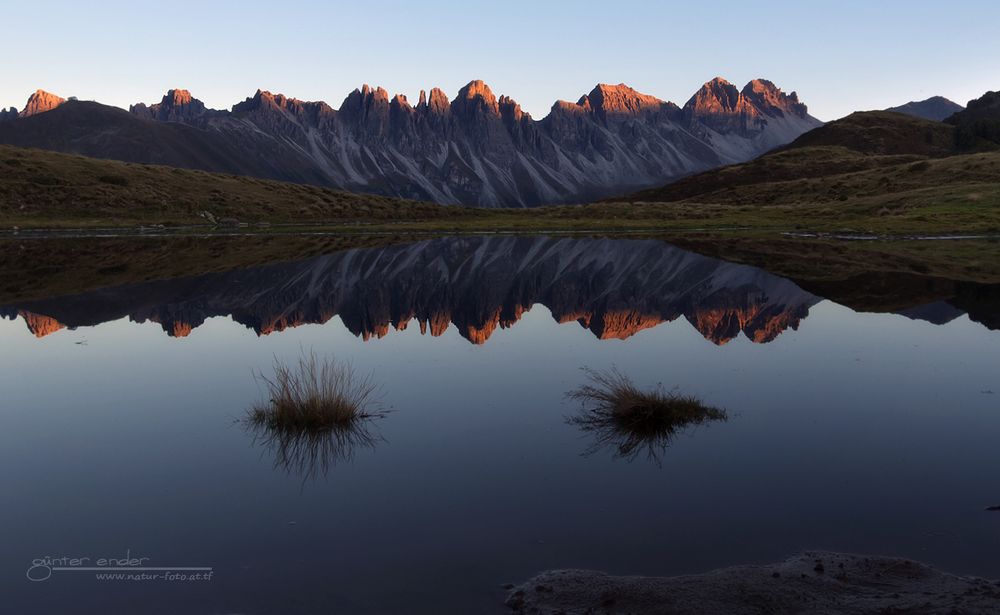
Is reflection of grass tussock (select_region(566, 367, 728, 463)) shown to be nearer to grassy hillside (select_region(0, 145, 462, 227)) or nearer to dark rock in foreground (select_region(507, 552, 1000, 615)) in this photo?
dark rock in foreground (select_region(507, 552, 1000, 615))

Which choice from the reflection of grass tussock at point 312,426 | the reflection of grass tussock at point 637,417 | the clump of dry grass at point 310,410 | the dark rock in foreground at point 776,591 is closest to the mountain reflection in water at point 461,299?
the reflection of grass tussock at point 637,417

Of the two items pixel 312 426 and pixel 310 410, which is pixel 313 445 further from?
pixel 310 410

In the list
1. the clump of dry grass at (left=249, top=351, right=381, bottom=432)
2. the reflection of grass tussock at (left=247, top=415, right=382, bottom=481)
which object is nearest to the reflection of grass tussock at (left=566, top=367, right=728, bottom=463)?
the reflection of grass tussock at (left=247, top=415, right=382, bottom=481)

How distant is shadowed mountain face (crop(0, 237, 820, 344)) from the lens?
106ft

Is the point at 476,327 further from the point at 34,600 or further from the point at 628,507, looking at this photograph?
the point at 34,600

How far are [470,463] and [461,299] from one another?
1068 inches

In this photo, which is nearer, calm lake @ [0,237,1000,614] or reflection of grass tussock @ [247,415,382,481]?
calm lake @ [0,237,1000,614]

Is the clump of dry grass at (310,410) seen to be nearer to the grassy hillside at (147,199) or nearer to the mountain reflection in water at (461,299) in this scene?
the mountain reflection in water at (461,299)

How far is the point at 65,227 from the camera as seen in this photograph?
329 ft

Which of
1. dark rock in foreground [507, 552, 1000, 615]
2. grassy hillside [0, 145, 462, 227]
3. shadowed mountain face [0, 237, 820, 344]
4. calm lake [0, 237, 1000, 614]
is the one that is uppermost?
grassy hillside [0, 145, 462, 227]

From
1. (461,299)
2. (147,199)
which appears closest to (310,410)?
(461,299)

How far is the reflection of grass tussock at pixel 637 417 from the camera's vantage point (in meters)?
15.6

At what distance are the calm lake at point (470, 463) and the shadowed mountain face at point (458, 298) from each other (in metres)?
0.85

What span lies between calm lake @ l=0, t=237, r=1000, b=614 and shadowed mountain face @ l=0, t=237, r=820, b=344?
0.85 meters
